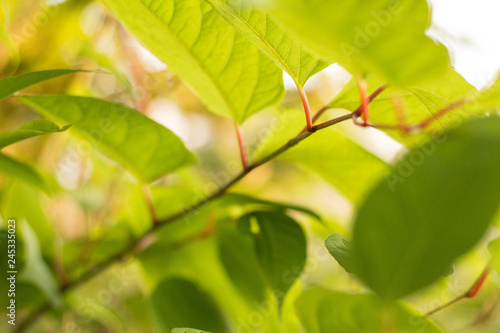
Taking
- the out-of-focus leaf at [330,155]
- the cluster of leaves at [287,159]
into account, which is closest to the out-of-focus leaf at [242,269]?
the cluster of leaves at [287,159]

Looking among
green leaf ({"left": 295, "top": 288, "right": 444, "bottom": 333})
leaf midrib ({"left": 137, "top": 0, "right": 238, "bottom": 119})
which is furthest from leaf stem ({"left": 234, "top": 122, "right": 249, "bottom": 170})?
green leaf ({"left": 295, "top": 288, "right": 444, "bottom": 333})

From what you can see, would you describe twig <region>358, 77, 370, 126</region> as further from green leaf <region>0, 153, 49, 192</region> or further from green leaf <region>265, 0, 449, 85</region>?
green leaf <region>0, 153, 49, 192</region>

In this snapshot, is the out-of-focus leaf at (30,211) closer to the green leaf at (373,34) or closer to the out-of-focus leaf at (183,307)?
the out-of-focus leaf at (183,307)

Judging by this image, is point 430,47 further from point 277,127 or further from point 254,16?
point 277,127

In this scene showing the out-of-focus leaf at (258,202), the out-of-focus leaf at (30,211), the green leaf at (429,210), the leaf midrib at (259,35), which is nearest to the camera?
the green leaf at (429,210)

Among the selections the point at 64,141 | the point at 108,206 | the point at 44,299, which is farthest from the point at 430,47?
the point at 64,141
